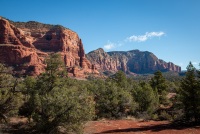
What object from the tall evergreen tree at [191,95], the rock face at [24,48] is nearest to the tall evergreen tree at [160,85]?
the tall evergreen tree at [191,95]

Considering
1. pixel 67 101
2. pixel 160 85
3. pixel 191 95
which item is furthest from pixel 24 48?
pixel 67 101

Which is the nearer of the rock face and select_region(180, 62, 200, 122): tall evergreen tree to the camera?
select_region(180, 62, 200, 122): tall evergreen tree

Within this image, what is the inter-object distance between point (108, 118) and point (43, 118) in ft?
52.9

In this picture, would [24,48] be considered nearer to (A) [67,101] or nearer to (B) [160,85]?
(B) [160,85]

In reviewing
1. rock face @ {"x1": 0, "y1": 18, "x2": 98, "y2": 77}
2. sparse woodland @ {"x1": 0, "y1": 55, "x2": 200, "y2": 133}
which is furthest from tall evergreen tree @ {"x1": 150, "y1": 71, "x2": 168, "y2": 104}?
rock face @ {"x1": 0, "y1": 18, "x2": 98, "y2": 77}

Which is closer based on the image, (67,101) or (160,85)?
(67,101)

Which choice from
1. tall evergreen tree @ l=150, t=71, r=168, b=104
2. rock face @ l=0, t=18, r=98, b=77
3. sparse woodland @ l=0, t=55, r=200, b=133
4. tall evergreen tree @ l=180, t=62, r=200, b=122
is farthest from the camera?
rock face @ l=0, t=18, r=98, b=77

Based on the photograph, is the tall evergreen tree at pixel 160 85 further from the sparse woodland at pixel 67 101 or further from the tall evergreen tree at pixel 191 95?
the tall evergreen tree at pixel 191 95

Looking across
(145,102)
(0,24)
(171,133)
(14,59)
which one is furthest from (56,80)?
(0,24)

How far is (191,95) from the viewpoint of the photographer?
2477 centimetres

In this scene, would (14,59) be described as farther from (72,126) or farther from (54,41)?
(72,126)

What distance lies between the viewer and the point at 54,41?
198375mm

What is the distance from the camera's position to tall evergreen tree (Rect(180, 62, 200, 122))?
79.3ft

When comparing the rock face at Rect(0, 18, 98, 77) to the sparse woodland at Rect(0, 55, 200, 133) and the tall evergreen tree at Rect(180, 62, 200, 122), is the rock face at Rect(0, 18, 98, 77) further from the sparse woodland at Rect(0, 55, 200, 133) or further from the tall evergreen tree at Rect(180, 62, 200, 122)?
the tall evergreen tree at Rect(180, 62, 200, 122)
